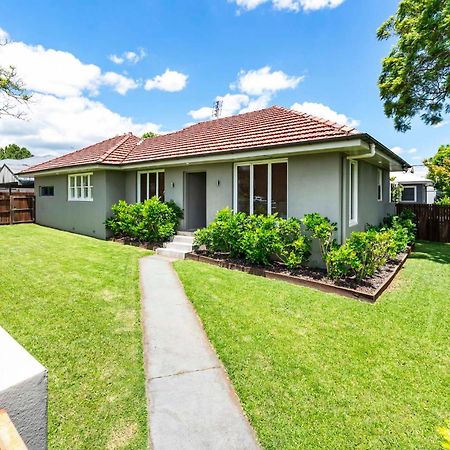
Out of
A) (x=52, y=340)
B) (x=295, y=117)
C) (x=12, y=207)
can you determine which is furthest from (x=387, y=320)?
(x=12, y=207)

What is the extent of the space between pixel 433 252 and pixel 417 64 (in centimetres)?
853

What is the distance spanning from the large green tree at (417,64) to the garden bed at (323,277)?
352 inches

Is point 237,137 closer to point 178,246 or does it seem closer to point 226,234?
point 226,234

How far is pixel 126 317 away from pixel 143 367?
1.70 m

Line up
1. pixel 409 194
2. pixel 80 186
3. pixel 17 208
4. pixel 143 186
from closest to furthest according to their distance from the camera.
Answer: pixel 143 186, pixel 80 186, pixel 17 208, pixel 409 194

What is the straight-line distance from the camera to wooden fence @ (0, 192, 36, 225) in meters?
19.9

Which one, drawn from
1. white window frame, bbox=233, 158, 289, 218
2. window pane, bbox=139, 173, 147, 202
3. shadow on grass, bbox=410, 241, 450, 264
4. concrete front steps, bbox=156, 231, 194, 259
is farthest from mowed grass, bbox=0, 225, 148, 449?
shadow on grass, bbox=410, 241, 450, 264

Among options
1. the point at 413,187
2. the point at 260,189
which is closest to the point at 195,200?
the point at 260,189

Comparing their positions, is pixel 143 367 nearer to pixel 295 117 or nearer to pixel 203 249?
pixel 203 249

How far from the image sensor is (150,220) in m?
12.4

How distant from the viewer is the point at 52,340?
4613 millimetres

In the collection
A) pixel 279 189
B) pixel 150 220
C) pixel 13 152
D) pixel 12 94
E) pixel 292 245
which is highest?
pixel 13 152

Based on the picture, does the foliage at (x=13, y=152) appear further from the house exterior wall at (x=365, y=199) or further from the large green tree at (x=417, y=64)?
the house exterior wall at (x=365, y=199)

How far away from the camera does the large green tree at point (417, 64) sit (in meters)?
12.0
